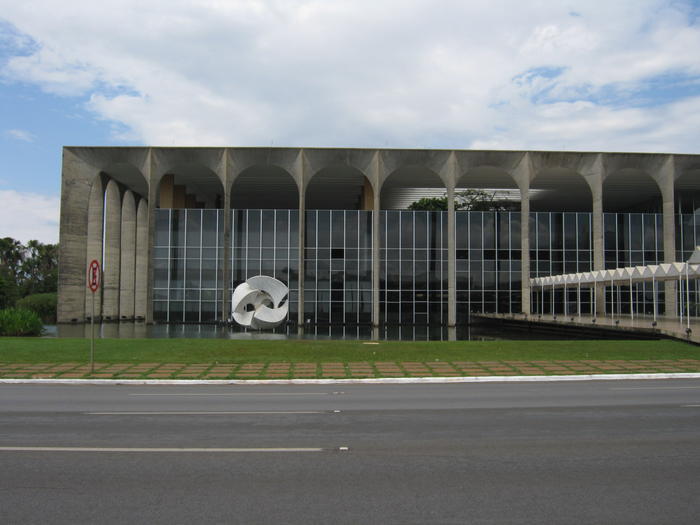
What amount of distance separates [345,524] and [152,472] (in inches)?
99.4

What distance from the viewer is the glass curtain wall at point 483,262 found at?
4775cm

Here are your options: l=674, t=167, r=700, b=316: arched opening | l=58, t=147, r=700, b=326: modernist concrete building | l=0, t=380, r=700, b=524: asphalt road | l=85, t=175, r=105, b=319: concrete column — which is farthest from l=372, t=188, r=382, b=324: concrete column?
l=0, t=380, r=700, b=524: asphalt road

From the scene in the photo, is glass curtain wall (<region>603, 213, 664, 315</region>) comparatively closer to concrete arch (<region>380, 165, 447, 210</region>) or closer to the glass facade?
the glass facade

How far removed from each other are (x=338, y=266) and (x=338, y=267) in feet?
0.27

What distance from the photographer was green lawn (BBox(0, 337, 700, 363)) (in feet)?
59.5

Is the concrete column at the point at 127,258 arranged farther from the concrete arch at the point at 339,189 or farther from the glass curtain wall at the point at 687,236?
the glass curtain wall at the point at 687,236

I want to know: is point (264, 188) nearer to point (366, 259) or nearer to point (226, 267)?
point (226, 267)

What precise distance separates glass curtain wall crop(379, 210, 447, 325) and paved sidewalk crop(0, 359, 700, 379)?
2917cm

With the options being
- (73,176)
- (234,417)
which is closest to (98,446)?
(234,417)

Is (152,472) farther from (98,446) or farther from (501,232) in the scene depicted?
(501,232)

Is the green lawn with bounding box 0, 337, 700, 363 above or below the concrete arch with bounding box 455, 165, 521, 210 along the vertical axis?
below

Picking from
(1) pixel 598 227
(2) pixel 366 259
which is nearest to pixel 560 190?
(1) pixel 598 227

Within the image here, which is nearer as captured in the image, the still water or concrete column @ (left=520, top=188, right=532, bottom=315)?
the still water

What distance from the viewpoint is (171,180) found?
48.5 m
